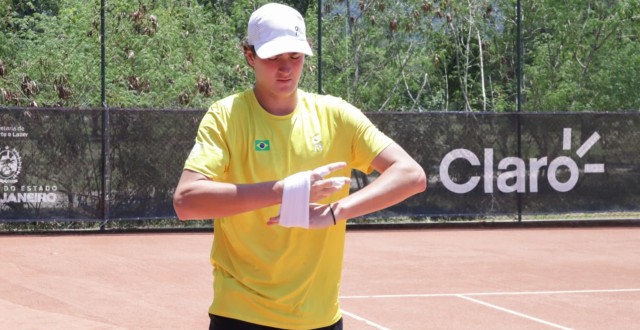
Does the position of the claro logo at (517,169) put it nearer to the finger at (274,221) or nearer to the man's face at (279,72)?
the man's face at (279,72)

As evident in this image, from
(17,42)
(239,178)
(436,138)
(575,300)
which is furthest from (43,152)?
(239,178)

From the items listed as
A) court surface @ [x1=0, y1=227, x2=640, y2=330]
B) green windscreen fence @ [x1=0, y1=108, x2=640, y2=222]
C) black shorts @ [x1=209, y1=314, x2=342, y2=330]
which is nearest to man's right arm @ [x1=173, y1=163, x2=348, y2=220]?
black shorts @ [x1=209, y1=314, x2=342, y2=330]

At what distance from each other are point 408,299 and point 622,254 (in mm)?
5612

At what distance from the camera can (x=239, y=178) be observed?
3.25m

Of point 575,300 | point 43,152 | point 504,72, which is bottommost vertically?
point 575,300

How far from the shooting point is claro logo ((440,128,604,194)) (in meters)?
19.3

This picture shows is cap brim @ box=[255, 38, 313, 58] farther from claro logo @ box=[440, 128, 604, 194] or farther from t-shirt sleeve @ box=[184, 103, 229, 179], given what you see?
claro logo @ box=[440, 128, 604, 194]

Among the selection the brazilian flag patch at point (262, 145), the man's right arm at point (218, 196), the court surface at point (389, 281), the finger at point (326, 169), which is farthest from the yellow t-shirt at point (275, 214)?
the court surface at point (389, 281)

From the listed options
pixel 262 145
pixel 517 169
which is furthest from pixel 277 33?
pixel 517 169

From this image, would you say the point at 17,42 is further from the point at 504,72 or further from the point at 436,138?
the point at 504,72

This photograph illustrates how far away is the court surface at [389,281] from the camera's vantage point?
10.0 meters

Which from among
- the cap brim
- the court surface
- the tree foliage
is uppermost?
the tree foliage

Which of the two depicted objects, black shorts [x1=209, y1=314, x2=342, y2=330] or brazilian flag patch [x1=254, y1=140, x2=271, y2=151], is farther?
black shorts [x1=209, y1=314, x2=342, y2=330]

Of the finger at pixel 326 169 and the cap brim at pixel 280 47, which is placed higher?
the cap brim at pixel 280 47
